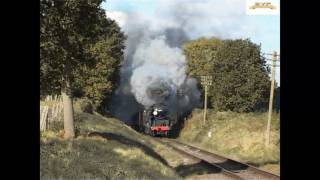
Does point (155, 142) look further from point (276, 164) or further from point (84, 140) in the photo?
point (276, 164)

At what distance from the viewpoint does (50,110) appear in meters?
11.7

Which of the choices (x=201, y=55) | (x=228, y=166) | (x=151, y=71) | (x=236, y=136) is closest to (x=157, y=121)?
(x=151, y=71)

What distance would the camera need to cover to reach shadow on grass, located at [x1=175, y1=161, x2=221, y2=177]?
1167 centimetres

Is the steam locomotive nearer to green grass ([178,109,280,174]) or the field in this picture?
the field

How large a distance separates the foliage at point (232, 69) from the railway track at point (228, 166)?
4.47 ft

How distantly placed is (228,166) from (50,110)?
463cm

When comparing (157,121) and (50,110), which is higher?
(50,110)

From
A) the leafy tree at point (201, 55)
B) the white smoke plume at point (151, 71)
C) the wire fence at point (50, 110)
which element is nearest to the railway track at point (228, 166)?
the white smoke plume at point (151, 71)

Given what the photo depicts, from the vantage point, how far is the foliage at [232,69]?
1186 centimetres

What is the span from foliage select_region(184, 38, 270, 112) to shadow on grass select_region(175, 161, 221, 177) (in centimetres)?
172

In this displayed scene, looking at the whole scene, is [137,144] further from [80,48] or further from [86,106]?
[80,48]

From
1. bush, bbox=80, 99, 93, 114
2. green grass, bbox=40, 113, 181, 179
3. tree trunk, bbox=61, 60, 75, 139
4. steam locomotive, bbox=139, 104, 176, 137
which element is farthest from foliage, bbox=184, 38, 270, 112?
tree trunk, bbox=61, 60, 75, 139
